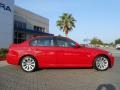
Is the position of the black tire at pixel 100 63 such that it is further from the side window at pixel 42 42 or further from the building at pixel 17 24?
the building at pixel 17 24

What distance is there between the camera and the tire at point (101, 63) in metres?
13.5

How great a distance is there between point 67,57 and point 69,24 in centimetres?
6027

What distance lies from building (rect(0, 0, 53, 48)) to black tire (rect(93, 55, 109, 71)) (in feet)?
54.4

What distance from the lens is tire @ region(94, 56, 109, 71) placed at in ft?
44.2

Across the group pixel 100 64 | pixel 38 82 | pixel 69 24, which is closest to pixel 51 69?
pixel 100 64

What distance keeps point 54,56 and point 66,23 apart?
198ft

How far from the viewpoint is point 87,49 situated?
13.4 m

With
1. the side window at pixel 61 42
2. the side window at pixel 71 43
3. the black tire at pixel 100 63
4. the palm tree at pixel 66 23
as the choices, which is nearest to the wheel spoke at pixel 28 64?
the side window at pixel 61 42

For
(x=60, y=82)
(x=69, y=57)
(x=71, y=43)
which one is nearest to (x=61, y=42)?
(x=71, y=43)

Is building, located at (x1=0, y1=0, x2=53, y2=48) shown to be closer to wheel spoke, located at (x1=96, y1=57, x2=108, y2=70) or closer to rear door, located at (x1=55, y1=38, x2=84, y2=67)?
rear door, located at (x1=55, y1=38, x2=84, y2=67)

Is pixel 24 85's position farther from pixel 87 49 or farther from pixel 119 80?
pixel 87 49

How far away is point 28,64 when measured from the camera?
13.1m

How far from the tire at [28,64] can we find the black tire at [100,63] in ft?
8.67

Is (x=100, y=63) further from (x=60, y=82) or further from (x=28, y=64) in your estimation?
(x=60, y=82)
